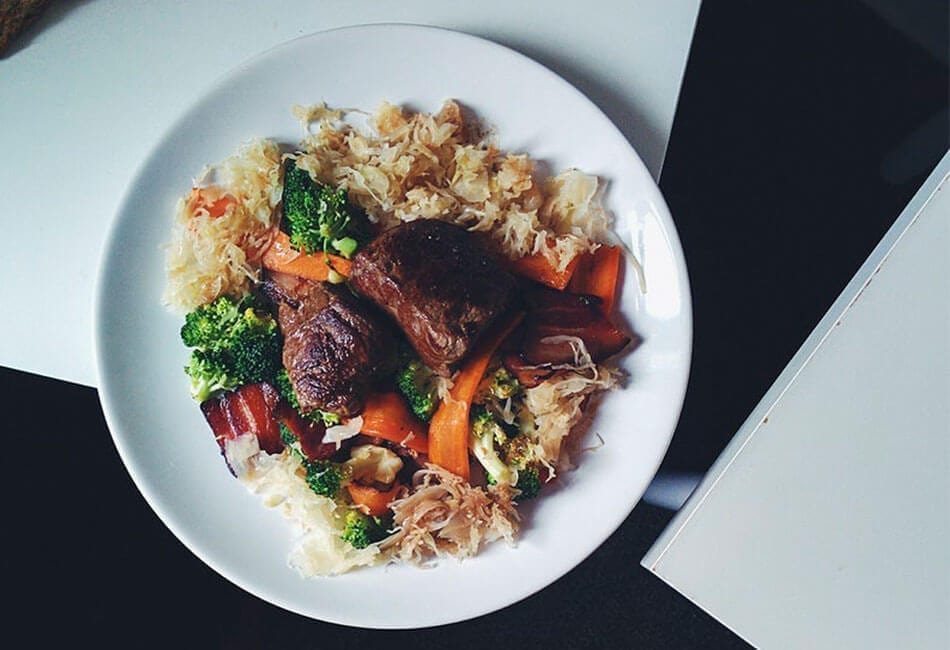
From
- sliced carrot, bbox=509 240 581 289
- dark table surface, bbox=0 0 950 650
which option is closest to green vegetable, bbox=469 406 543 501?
sliced carrot, bbox=509 240 581 289

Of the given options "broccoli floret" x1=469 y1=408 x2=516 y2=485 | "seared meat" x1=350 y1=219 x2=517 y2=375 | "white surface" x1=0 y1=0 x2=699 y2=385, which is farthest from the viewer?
"white surface" x1=0 y1=0 x2=699 y2=385

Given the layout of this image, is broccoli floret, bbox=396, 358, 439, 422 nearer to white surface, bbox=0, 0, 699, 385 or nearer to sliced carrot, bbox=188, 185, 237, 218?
sliced carrot, bbox=188, 185, 237, 218

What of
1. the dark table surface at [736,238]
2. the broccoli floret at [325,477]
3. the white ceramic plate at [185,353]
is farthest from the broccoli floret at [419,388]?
the dark table surface at [736,238]

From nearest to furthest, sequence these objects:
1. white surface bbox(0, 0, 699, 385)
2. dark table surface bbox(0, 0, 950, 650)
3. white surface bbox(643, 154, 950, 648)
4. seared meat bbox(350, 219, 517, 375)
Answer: white surface bbox(643, 154, 950, 648) → seared meat bbox(350, 219, 517, 375) → white surface bbox(0, 0, 699, 385) → dark table surface bbox(0, 0, 950, 650)

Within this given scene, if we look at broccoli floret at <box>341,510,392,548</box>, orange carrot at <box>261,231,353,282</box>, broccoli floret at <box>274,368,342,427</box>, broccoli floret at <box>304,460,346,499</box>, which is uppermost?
orange carrot at <box>261,231,353,282</box>

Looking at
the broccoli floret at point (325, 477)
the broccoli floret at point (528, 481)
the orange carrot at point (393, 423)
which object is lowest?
the broccoli floret at point (325, 477)

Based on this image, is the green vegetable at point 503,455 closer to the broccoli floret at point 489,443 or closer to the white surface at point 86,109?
the broccoli floret at point 489,443
